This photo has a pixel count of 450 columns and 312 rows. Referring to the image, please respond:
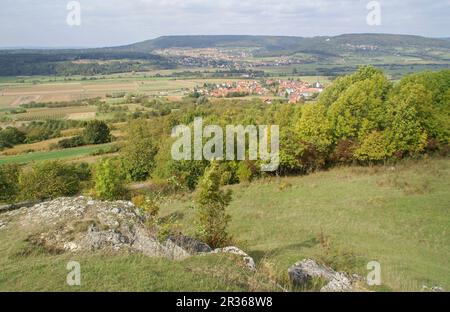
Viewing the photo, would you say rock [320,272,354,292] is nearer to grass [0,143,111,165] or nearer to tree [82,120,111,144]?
grass [0,143,111,165]

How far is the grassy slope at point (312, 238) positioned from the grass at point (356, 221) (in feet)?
0.18

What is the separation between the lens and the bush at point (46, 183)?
115ft

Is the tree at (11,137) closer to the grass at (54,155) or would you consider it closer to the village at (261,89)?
the grass at (54,155)

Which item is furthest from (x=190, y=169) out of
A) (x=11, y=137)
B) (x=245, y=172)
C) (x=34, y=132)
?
(x=34, y=132)

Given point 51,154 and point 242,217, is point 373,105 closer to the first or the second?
point 242,217

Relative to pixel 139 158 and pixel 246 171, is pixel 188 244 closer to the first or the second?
pixel 246 171

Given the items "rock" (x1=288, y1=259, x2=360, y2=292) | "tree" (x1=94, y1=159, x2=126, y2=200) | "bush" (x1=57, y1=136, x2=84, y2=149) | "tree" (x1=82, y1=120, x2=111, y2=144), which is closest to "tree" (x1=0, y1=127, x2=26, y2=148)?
"bush" (x1=57, y1=136, x2=84, y2=149)

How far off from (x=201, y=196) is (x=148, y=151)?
36.2 meters

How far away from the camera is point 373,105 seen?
123 ft

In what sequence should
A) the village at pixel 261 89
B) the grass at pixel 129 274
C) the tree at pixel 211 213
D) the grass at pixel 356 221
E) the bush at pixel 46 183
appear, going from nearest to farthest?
the grass at pixel 129 274 → the tree at pixel 211 213 → the grass at pixel 356 221 → the bush at pixel 46 183 → the village at pixel 261 89

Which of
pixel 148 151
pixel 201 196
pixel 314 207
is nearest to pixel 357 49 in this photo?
pixel 148 151

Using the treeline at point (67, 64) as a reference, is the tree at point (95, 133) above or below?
below

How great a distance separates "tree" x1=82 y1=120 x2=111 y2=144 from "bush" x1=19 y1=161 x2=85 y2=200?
98.0 ft

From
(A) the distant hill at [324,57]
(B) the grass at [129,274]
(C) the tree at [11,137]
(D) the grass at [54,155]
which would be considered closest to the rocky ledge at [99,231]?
(B) the grass at [129,274]
